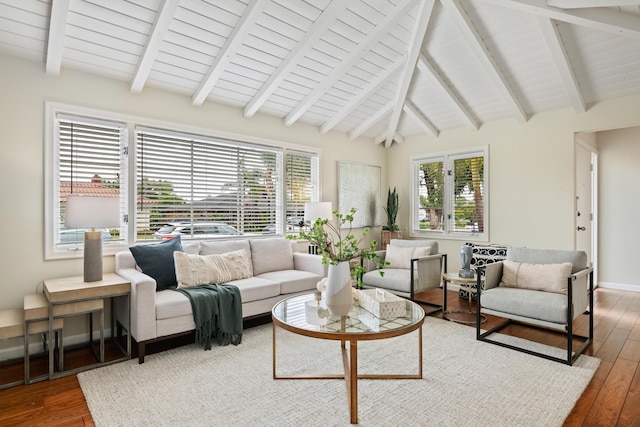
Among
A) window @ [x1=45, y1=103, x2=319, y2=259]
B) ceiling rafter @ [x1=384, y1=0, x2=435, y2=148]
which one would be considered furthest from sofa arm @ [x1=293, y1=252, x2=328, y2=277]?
ceiling rafter @ [x1=384, y1=0, x2=435, y2=148]

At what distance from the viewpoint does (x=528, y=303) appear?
2.97 meters

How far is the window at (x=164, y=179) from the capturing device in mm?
3234

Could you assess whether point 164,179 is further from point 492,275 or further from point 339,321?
point 492,275

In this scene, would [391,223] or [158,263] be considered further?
[391,223]

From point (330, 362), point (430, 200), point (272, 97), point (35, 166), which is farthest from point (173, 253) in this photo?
point (430, 200)

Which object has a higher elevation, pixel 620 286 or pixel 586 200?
pixel 586 200

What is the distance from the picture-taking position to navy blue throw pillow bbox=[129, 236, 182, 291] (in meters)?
3.27

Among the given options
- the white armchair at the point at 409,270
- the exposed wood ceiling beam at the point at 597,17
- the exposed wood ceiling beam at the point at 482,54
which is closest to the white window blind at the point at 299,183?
the white armchair at the point at 409,270

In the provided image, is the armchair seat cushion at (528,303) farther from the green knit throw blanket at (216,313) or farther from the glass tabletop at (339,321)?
the green knit throw blanket at (216,313)

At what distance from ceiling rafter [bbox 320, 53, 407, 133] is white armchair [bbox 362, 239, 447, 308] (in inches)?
75.0

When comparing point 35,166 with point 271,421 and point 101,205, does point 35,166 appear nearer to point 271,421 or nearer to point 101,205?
point 101,205

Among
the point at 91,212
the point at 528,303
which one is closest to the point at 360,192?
the point at 528,303

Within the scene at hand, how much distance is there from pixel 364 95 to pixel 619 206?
428cm

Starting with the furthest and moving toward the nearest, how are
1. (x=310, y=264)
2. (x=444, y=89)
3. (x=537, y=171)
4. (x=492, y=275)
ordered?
(x=537, y=171) < (x=444, y=89) < (x=310, y=264) < (x=492, y=275)
